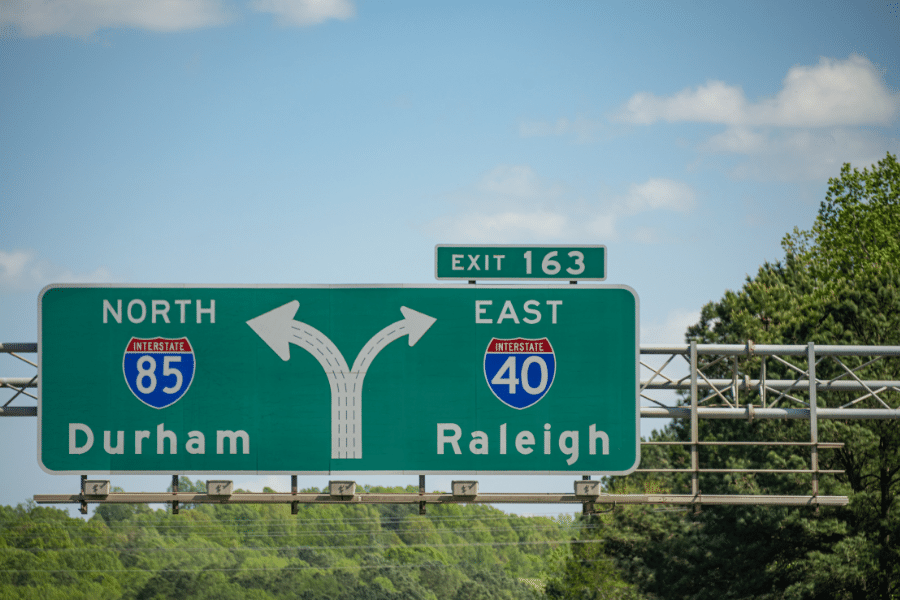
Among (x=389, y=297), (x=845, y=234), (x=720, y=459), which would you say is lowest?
(x=720, y=459)

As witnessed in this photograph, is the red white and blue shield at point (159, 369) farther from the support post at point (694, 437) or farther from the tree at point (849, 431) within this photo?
the tree at point (849, 431)

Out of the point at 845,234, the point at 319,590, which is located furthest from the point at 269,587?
the point at 845,234

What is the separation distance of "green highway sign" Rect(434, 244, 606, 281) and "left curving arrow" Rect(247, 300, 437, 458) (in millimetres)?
924

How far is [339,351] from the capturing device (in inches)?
609

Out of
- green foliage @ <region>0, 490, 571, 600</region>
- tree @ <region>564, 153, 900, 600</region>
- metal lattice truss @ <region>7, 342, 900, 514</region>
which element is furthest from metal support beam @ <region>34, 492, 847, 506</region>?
green foliage @ <region>0, 490, 571, 600</region>

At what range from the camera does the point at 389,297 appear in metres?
15.6

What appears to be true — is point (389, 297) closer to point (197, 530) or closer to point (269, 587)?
point (269, 587)

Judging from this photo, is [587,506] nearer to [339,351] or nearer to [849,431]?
[339,351]

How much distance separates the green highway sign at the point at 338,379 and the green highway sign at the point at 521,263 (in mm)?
221

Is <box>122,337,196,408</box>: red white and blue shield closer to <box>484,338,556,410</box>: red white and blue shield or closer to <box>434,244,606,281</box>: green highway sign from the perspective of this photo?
<box>434,244,606,281</box>: green highway sign

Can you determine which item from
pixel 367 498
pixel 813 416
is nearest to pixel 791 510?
pixel 813 416

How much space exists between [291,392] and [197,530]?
122m

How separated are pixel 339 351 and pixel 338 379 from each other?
427mm

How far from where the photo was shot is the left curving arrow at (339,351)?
15.4m
